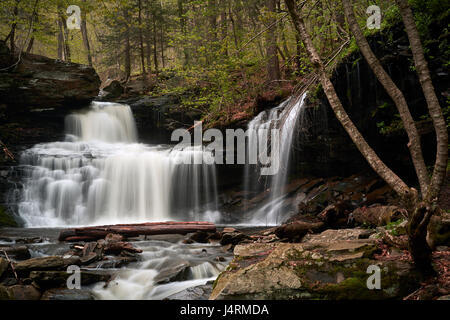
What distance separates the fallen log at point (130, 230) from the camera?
309 inches

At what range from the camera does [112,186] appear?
41.4 feet

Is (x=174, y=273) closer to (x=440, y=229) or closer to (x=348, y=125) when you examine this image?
(x=348, y=125)

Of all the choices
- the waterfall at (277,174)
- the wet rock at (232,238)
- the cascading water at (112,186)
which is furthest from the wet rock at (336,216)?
the cascading water at (112,186)

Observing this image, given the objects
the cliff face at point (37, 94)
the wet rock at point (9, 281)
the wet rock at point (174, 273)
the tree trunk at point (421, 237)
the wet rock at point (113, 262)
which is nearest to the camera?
the tree trunk at point (421, 237)

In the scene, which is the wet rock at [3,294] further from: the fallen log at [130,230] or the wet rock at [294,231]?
the wet rock at [294,231]

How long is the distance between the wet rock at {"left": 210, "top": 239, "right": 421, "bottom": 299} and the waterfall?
649cm

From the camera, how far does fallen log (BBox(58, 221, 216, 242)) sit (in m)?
7.84

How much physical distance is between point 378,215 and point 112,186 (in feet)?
32.9

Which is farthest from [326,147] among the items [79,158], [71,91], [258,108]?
[71,91]

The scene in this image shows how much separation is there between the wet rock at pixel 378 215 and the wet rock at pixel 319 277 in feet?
8.46

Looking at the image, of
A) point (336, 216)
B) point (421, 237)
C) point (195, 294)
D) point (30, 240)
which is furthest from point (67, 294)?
point (336, 216)

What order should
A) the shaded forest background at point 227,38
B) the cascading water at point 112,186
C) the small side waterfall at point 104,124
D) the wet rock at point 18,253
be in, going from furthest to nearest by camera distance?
1. the small side waterfall at point 104,124
2. the cascading water at point 112,186
3. the shaded forest background at point 227,38
4. the wet rock at point 18,253

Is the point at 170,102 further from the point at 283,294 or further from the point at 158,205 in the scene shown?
the point at 283,294

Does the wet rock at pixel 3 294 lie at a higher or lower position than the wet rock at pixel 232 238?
higher
